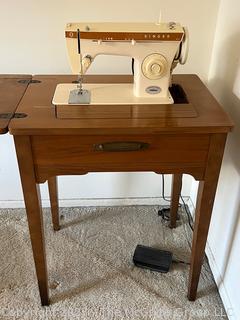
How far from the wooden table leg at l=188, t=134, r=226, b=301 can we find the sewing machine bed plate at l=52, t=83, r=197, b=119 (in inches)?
4.6

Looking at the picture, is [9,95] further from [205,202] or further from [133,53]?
[205,202]

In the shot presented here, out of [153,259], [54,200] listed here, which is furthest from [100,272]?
[54,200]

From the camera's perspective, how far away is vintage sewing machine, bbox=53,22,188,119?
98 cm

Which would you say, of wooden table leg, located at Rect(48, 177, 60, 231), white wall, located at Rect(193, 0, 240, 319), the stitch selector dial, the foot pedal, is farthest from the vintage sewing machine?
the foot pedal

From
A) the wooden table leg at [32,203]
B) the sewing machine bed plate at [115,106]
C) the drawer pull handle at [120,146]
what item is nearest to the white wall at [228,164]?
the sewing machine bed plate at [115,106]

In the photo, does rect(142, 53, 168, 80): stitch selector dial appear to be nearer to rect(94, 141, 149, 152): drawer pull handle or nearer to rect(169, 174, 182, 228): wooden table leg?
rect(94, 141, 149, 152): drawer pull handle

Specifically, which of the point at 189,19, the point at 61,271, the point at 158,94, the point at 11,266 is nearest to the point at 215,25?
the point at 189,19

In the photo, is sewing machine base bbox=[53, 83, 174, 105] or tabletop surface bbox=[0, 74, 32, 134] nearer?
tabletop surface bbox=[0, 74, 32, 134]

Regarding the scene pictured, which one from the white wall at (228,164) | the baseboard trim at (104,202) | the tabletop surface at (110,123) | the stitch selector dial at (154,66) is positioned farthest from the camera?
the baseboard trim at (104,202)

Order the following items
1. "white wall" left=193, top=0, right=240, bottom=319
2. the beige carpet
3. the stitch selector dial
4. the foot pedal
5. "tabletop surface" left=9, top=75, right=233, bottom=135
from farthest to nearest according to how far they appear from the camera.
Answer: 1. the foot pedal
2. the beige carpet
3. "white wall" left=193, top=0, right=240, bottom=319
4. the stitch selector dial
5. "tabletop surface" left=9, top=75, right=233, bottom=135

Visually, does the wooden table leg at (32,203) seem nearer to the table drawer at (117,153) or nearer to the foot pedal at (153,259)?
the table drawer at (117,153)

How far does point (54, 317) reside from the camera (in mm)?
1260

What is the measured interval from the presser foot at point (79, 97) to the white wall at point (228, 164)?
0.51 metres

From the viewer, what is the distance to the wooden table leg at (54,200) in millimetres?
1509
